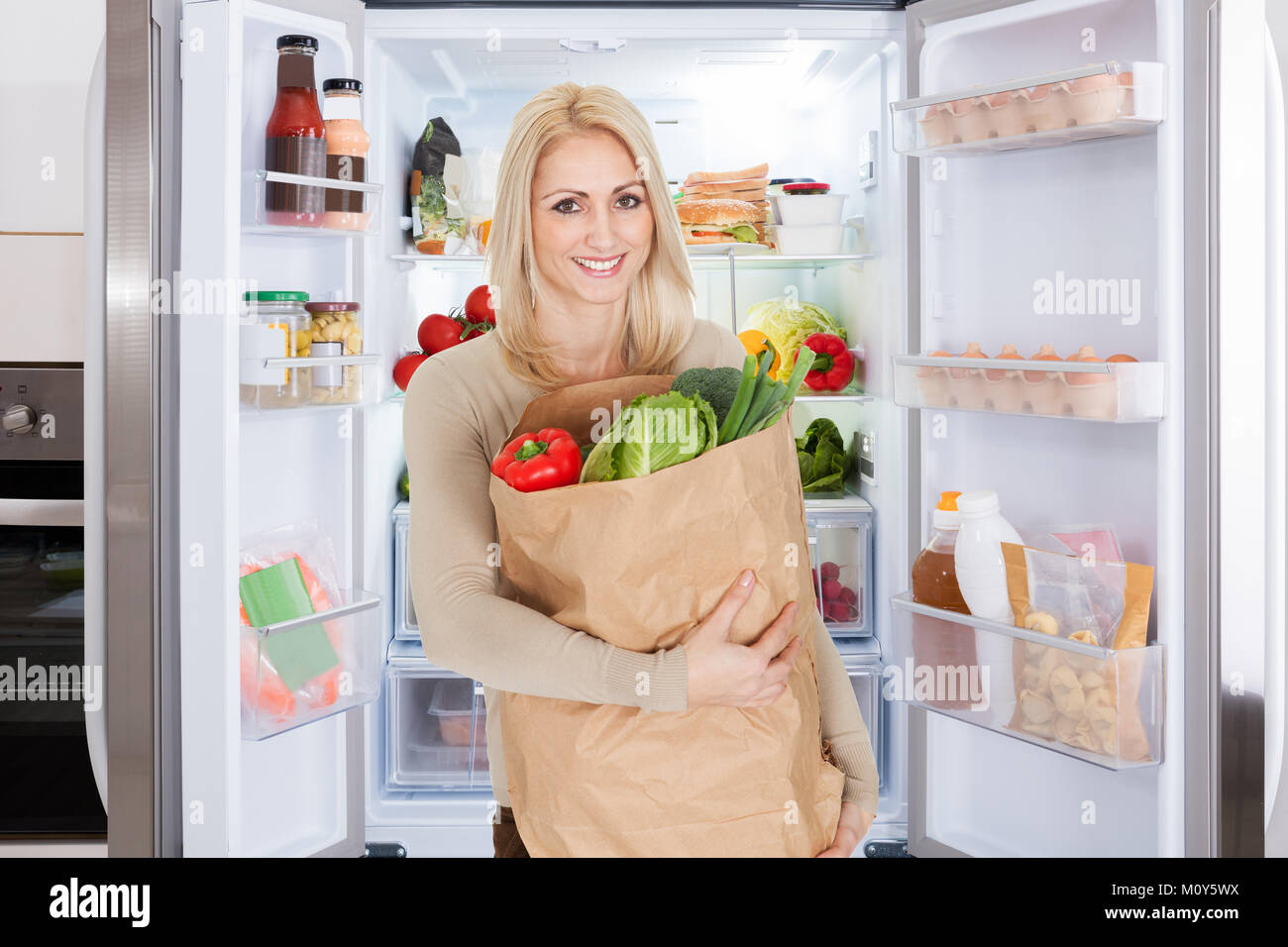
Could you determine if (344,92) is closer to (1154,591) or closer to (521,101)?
(521,101)

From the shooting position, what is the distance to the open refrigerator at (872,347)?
60.2 inches

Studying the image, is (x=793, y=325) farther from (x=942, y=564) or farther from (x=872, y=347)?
(x=942, y=564)

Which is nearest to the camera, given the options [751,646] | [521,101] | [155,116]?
[751,646]

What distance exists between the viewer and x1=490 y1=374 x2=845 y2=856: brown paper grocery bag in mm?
1176

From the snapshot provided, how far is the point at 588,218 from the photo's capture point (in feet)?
5.11

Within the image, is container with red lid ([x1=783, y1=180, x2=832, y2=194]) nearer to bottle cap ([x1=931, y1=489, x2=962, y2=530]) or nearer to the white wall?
bottle cap ([x1=931, y1=489, x2=962, y2=530])

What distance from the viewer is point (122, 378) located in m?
1.56

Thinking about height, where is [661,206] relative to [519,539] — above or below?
above

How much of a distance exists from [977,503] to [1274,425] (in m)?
0.45

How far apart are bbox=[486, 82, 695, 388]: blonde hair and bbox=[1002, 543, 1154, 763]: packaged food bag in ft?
2.24

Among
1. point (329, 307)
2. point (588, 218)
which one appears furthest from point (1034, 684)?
point (329, 307)

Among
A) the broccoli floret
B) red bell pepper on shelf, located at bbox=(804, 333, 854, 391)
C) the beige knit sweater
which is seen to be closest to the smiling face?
the beige knit sweater
